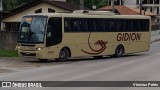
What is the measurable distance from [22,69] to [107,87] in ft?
24.2

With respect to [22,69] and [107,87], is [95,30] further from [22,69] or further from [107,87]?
[107,87]

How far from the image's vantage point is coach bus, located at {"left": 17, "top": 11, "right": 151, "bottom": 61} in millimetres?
25781

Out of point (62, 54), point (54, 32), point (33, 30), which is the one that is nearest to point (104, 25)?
point (62, 54)

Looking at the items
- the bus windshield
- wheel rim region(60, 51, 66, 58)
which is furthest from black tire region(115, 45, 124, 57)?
the bus windshield

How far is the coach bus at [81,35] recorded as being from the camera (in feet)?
84.6

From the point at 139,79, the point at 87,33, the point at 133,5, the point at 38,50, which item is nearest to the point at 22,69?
the point at 38,50

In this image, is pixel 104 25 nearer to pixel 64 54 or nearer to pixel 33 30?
pixel 64 54

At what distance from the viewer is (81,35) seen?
93.1 feet

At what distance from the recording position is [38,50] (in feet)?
83.7

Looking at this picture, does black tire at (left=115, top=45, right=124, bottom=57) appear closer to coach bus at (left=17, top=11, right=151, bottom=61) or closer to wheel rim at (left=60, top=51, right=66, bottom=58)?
coach bus at (left=17, top=11, right=151, bottom=61)

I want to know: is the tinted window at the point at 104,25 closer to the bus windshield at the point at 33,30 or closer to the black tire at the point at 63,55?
the black tire at the point at 63,55

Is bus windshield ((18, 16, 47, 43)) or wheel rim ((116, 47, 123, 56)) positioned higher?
bus windshield ((18, 16, 47, 43))

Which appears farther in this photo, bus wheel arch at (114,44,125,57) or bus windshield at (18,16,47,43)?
bus wheel arch at (114,44,125,57)

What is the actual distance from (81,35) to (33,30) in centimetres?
373
